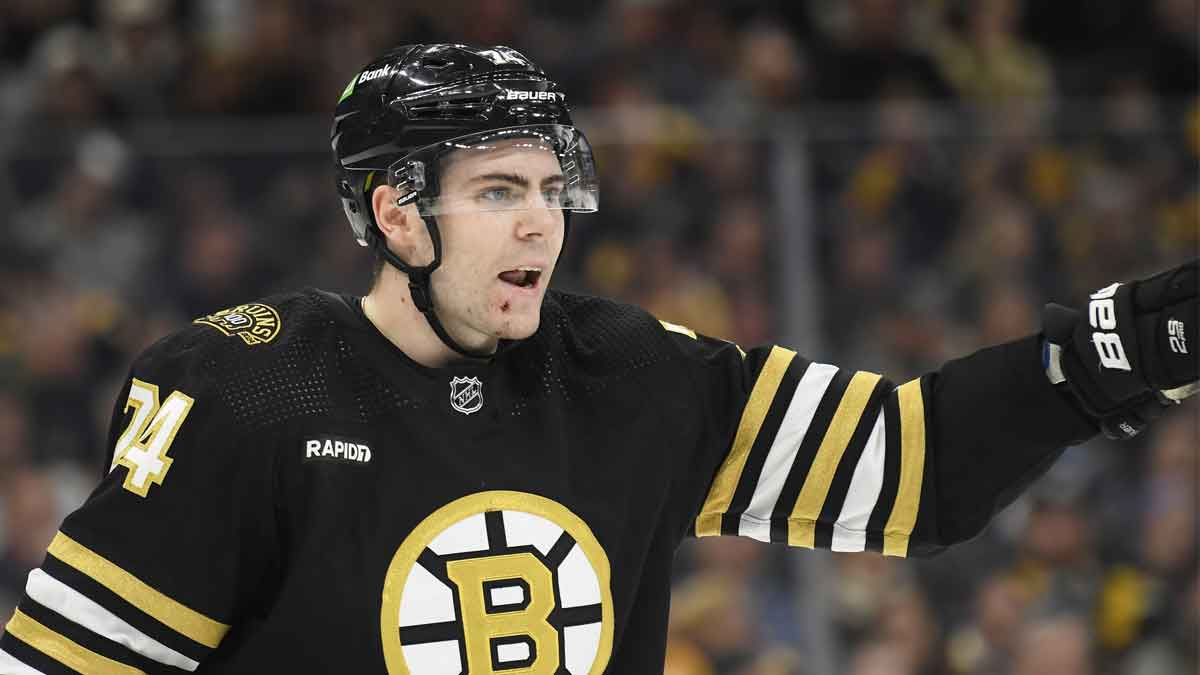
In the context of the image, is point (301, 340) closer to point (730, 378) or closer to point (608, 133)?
point (730, 378)

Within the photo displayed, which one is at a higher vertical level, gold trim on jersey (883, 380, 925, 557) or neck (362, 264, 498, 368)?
neck (362, 264, 498, 368)

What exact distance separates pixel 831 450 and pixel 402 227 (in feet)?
2.17

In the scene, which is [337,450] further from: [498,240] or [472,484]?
[498,240]

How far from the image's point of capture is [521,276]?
216 centimetres

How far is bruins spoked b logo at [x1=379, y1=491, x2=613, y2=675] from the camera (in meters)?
2.04

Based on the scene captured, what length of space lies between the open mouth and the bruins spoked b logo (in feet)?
0.90

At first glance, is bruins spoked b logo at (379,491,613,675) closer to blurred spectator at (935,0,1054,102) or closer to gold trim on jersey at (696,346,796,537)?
gold trim on jersey at (696,346,796,537)

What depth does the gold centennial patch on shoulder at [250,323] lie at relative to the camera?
6.98 feet

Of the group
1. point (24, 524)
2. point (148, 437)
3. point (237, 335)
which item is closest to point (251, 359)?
point (237, 335)

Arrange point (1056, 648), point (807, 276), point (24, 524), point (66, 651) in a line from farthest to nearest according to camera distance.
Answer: point (807, 276) < point (1056, 648) < point (24, 524) < point (66, 651)

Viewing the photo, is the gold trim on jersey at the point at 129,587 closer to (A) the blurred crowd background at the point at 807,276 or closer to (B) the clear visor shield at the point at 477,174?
(B) the clear visor shield at the point at 477,174

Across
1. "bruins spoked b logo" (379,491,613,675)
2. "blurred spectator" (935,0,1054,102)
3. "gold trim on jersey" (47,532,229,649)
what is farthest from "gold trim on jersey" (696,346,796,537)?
"blurred spectator" (935,0,1054,102)

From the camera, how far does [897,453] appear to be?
227 centimetres

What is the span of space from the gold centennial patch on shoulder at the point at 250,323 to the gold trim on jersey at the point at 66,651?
1.39 ft
